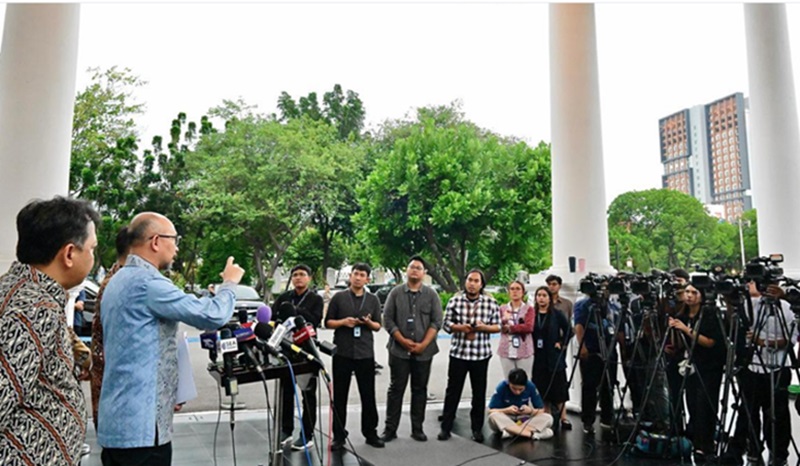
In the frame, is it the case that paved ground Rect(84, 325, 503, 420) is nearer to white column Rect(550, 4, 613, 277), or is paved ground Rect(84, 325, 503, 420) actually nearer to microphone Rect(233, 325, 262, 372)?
microphone Rect(233, 325, 262, 372)

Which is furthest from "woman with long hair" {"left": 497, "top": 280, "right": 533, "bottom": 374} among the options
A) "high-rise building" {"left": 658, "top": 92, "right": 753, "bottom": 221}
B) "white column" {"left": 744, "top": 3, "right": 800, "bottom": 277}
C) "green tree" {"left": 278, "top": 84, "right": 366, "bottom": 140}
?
"high-rise building" {"left": 658, "top": 92, "right": 753, "bottom": 221}

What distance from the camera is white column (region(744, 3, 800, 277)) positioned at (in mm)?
6422

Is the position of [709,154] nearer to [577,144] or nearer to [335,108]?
[335,108]

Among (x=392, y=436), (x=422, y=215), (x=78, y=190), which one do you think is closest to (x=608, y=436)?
(x=392, y=436)

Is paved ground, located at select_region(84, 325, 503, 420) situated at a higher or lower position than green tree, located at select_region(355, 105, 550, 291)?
lower

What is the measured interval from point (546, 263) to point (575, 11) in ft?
45.6

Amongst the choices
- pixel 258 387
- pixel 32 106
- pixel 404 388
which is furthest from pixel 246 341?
pixel 258 387

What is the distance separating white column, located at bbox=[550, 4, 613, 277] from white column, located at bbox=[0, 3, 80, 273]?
5.42 m

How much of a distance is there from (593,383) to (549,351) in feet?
1.79

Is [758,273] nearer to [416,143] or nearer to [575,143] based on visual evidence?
[575,143]

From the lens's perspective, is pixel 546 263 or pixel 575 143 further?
pixel 546 263

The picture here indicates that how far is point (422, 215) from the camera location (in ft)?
58.3

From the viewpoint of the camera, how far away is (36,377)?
1.52 m

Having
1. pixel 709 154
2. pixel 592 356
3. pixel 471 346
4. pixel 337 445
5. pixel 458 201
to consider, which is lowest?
pixel 337 445
